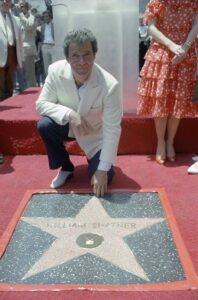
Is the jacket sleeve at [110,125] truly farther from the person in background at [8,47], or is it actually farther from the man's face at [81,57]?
the person in background at [8,47]

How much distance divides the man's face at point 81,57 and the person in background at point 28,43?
14.0 ft

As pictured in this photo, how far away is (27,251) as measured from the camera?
1.95 metres

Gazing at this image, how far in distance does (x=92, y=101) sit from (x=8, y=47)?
2300 mm

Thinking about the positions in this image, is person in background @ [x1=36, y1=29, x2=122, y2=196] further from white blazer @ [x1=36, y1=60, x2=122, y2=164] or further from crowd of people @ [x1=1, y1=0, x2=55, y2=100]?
crowd of people @ [x1=1, y1=0, x2=55, y2=100]

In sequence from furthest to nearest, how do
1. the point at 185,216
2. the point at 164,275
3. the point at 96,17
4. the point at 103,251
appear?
the point at 96,17 < the point at 185,216 < the point at 103,251 < the point at 164,275

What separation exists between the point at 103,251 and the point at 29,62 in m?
5.08

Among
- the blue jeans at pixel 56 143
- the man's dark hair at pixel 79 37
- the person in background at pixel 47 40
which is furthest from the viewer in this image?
the person in background at pixel 47 40

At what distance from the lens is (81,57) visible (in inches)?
87.5

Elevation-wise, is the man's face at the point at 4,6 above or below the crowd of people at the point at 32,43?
above

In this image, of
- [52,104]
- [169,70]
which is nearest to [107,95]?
[52,104]

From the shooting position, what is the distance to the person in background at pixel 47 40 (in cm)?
701

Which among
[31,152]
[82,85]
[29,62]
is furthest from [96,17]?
[29,62]

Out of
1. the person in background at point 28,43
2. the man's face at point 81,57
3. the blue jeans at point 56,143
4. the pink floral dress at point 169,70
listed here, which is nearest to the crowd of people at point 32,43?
the person in background at point 28,43

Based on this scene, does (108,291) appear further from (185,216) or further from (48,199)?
(48,199)
